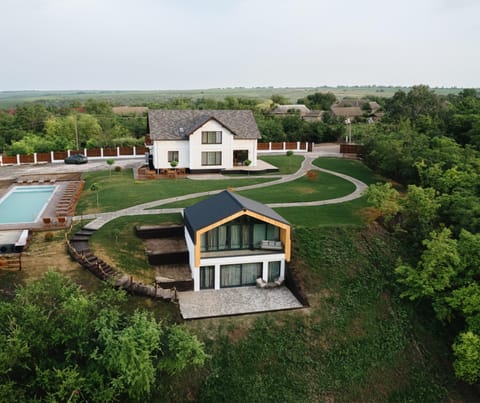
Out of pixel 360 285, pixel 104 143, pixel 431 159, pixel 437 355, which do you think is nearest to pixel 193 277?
pixel 360 285

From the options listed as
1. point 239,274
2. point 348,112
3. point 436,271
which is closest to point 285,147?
point 239,274

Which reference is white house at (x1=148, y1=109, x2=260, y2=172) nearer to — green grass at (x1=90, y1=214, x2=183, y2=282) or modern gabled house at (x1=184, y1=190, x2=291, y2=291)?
green grass at (x1=90, y1=214, x2=183, y2=282)

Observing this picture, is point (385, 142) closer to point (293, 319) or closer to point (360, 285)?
point (360, 285)

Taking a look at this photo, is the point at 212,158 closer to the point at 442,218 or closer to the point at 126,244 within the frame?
the point at 126,244

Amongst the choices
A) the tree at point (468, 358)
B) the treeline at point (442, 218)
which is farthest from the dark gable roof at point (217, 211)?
the tree at point (468, 358)

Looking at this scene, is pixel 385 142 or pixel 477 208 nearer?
pixel 477 208

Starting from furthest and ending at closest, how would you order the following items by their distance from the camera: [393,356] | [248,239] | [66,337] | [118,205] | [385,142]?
[385,142] < [118,205] < [248,239] < [393,356] < [66,337]
